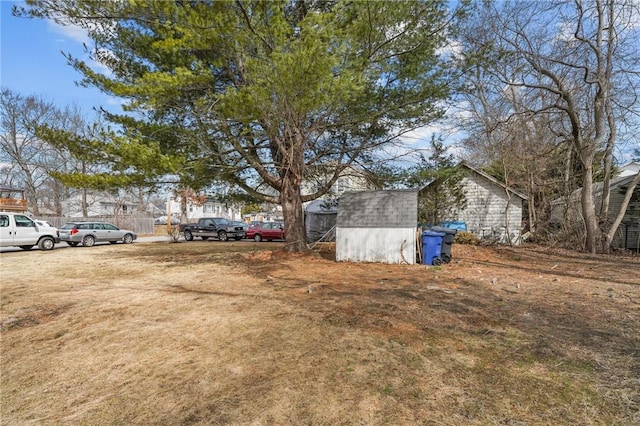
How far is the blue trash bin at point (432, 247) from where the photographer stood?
9945mm

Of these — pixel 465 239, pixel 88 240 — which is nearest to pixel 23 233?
pixel 88 240

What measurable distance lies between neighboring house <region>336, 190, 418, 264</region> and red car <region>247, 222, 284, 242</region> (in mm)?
11348

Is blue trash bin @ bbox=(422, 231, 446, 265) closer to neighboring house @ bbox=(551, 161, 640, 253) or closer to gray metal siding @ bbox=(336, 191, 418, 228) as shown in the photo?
gray metal siding @ bbox=(336, 191, 418, 228)

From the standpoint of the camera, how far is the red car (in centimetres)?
2217

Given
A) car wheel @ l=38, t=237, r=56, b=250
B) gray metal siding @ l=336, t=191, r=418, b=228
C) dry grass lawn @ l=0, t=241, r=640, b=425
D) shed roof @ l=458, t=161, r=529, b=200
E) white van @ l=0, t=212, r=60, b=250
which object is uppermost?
shed roof @ l=458, t=161, r=529, b=200

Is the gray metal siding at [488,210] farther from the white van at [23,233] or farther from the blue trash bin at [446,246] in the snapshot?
the white van at [23,233]

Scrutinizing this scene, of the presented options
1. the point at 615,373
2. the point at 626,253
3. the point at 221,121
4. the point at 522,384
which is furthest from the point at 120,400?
the point at 626,253

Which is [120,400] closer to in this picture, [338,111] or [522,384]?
[522,384]

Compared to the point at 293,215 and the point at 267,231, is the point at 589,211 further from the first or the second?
the point at 267,231

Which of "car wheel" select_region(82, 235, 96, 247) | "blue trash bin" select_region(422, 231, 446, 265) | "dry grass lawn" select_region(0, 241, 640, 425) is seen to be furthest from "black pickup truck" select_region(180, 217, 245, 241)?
"blue trash bin" select_region(422, 231, 446, 265)

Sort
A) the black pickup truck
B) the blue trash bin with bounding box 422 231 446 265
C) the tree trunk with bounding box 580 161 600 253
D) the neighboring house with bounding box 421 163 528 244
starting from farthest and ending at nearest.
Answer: the black pickup truck, the neighboring house with bounding box 421 163 528 244, the tree trunk with bounding box 580 161 600 253, the blue trash bin with bounding box 422 231 446 265

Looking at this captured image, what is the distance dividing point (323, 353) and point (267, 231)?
19010 mm

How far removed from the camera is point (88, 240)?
1775 cm

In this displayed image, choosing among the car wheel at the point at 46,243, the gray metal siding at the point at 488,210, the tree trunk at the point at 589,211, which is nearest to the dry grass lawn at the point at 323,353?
the tree trunk at the point at 589,211
